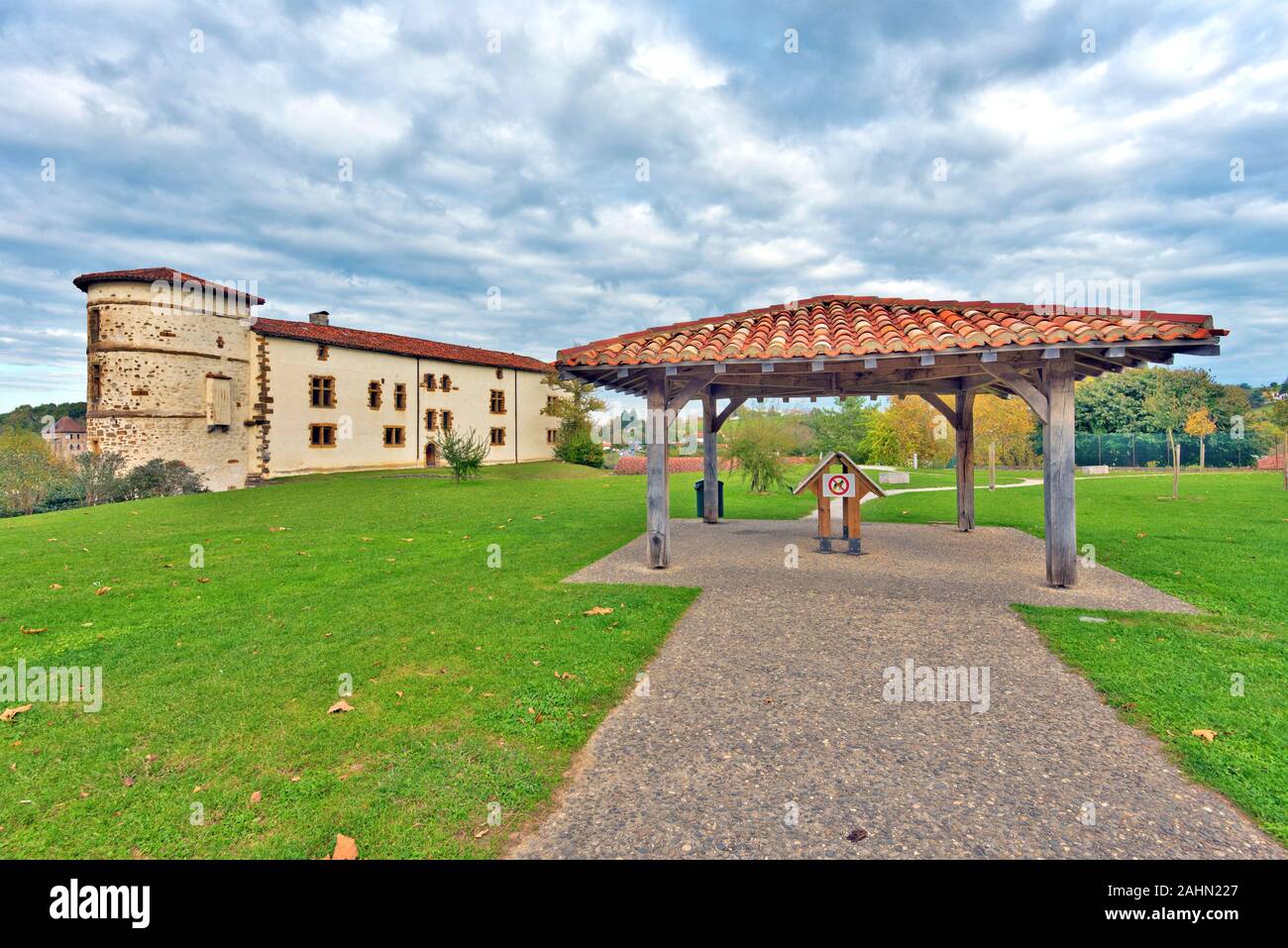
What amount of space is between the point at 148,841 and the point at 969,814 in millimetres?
4335

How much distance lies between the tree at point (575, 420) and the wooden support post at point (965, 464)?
30.7 meters

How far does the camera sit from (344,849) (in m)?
2.81

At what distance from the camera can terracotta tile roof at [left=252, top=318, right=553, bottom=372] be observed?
101ft

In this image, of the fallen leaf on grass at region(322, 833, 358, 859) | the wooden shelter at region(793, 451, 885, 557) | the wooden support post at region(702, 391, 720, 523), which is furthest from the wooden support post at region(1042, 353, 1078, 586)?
the fallen leaf on grass at region(322, 833, 358, 859)

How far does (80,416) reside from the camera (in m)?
96.9

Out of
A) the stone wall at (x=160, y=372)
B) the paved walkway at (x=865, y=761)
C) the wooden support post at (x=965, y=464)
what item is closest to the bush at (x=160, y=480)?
the stone wall at (x=160, y=372)

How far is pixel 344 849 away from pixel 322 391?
3456cm

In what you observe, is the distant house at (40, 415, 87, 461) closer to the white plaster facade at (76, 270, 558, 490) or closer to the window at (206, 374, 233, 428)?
the white plaster facade at (76, 270, 558, 490)

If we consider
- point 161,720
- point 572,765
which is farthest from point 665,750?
point 161,720

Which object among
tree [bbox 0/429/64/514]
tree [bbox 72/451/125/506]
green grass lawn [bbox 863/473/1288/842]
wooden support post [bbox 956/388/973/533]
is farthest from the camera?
tree [bbox 0/429/64/514]

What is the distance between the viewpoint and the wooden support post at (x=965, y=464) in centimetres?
1351

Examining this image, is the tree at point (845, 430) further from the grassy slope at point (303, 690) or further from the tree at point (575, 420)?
the grassy slope at point (303, 690)

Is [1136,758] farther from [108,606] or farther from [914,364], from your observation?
[108,606]

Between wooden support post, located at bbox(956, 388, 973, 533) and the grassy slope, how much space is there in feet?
28.6
